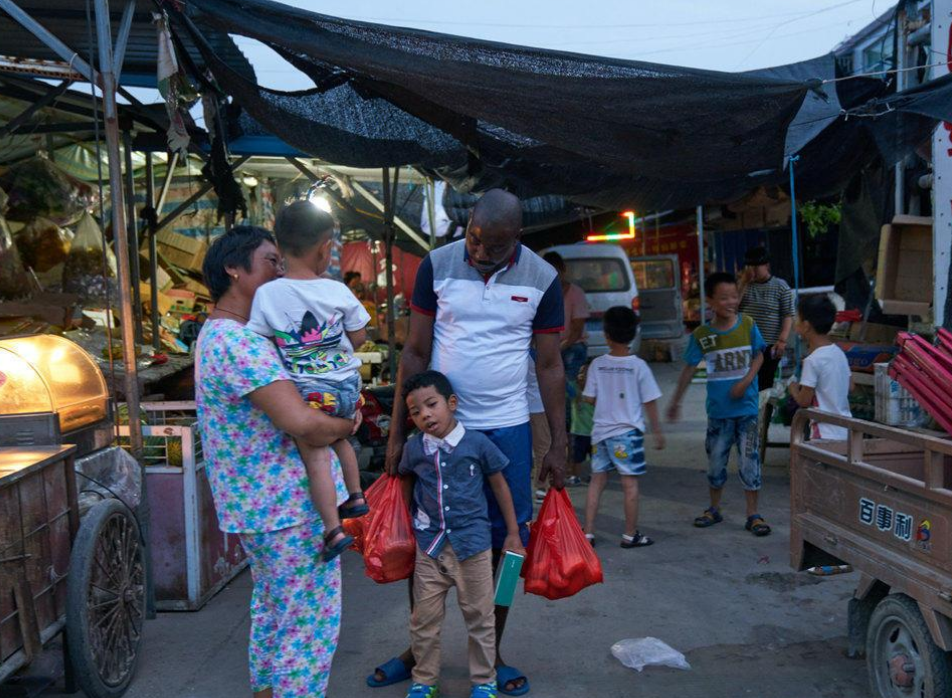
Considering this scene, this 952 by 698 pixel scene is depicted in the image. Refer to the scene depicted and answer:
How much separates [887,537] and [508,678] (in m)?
1.58

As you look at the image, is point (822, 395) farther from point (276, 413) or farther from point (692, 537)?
point (276, 413)

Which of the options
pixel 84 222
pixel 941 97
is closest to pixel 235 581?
Result: pixel 941 97

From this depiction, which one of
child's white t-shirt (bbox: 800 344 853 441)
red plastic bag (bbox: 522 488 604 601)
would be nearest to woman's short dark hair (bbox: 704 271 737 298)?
child's white t-shirt (bbox: 800 344 853 441)

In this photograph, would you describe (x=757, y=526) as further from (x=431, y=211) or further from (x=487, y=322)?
(x=431, y=211)

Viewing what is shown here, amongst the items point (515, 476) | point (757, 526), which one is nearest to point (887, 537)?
point (515, 476)

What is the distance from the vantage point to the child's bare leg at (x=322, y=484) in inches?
113

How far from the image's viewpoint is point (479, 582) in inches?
137

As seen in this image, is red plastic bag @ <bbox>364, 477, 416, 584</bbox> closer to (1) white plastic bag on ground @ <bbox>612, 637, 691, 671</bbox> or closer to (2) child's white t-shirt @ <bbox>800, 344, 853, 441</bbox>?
(1) white plastic bag on ground @ <bbox>612, 637, 691, 671</bbox>

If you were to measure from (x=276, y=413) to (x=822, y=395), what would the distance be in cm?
332

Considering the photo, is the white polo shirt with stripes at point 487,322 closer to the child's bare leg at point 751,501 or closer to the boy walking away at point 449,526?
the boy walking away at point 449,526

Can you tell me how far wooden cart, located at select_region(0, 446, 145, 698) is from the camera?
122 inches

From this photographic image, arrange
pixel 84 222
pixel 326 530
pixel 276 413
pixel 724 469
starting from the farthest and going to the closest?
pixel 84 222 → pixel 724 469 → pixel 326 530 → pixel 276 413

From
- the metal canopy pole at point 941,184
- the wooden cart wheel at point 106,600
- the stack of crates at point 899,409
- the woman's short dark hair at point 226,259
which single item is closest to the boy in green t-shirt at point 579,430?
the metal canopy pole at point 941,184

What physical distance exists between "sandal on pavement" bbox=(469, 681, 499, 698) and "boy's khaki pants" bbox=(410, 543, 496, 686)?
0.6 inches
